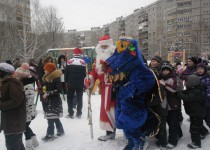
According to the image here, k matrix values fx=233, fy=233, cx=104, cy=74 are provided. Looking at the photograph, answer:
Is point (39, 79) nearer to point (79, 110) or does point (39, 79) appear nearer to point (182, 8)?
point (79, 110)

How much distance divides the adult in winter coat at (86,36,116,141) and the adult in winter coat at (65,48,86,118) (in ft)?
6.86

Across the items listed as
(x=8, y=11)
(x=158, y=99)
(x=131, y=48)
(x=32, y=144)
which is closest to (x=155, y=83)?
(x=158, y=99)

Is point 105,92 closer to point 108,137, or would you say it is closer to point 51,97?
point 108,137

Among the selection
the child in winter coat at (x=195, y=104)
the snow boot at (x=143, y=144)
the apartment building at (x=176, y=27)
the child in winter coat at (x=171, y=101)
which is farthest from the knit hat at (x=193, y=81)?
the apartment building at (x=176, y=27)

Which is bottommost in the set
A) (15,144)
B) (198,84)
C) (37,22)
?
(15,144)

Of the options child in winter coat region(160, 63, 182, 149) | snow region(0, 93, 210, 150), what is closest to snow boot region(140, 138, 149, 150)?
snow region(0, 93, 210, 150)

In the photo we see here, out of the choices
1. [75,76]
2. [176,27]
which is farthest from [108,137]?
[176,27]

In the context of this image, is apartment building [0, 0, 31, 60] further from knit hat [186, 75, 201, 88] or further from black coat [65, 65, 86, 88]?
knit hat [186, 75, 201, 88]

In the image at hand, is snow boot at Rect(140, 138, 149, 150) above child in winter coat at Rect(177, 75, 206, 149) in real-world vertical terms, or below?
below

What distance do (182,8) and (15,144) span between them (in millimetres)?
61788

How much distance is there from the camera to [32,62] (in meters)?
11.1

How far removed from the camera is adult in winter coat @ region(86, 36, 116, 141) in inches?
174

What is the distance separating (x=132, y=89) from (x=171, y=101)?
1056 millimetres

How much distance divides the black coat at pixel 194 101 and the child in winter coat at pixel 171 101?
0.53 feet
